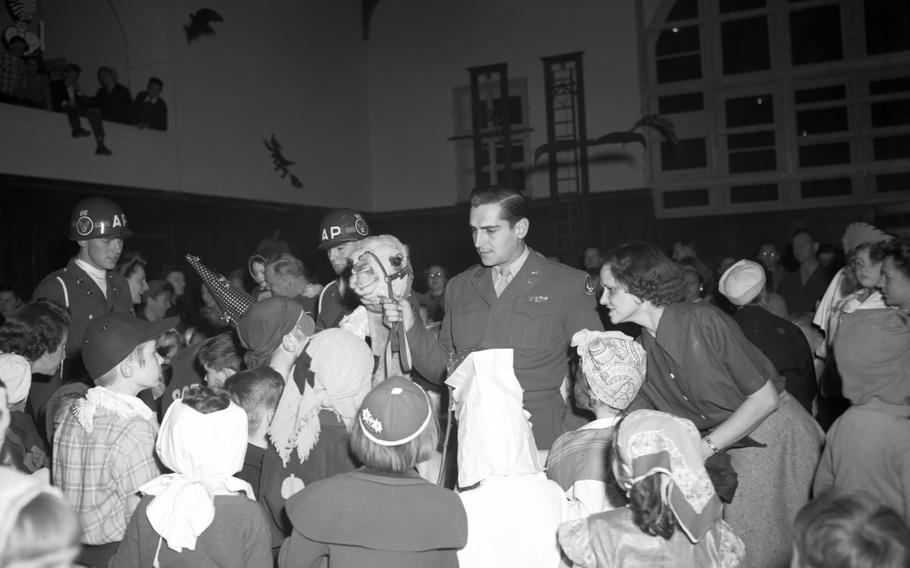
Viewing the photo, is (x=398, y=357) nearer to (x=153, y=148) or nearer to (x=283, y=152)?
(x=153, y=148)

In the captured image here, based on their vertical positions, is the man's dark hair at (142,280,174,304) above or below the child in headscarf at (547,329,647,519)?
above

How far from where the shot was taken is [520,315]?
124 inches

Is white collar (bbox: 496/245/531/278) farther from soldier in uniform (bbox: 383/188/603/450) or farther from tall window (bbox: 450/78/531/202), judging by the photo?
tall window (bbox: 450/78/531/202)

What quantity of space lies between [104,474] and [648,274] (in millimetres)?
1983

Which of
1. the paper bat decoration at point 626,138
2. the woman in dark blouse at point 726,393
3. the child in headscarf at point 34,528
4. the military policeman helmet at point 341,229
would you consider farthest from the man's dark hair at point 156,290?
the paper bat decoration at point 626,138

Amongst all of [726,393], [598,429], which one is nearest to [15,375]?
[598,429]

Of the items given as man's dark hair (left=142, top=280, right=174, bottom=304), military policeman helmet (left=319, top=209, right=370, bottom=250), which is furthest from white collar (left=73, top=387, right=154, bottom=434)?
man's dark hair (left=142, top=280, right=174, bottom=304)

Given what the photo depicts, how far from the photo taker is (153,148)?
1159 centimetres

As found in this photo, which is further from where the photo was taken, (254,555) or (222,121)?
(222,121)

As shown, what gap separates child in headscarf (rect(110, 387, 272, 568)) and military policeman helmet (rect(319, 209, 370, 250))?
7.31ft

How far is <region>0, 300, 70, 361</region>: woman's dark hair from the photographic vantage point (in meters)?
3.25

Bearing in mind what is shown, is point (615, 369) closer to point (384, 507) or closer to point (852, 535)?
point (384, 507)

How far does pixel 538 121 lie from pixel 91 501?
44.5ft

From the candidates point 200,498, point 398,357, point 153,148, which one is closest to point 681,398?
point 398,357
